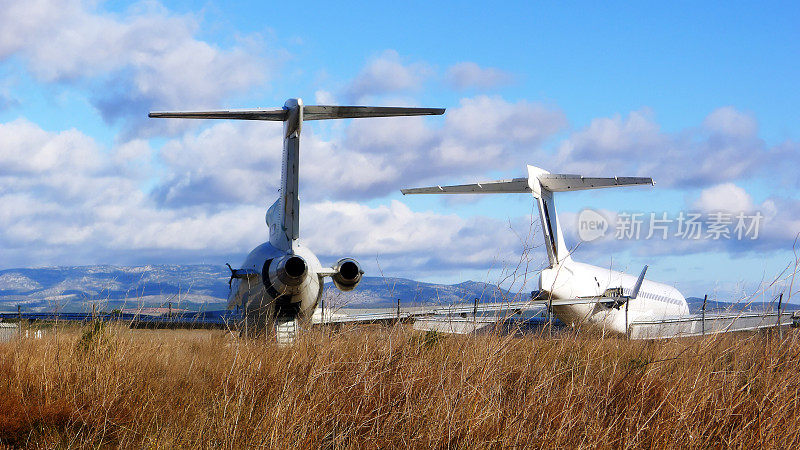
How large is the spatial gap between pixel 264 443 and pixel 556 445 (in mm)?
1558

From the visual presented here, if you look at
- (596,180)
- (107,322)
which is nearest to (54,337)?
(107,322)

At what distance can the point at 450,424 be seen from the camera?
3668 mm

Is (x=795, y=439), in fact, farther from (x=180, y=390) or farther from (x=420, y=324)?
(x=180, y=390)

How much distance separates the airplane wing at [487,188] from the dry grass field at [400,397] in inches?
712

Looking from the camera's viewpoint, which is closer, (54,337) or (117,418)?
(117,418)

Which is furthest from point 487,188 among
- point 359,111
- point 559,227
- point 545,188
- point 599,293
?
point 359,111

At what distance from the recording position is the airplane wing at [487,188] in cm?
2452

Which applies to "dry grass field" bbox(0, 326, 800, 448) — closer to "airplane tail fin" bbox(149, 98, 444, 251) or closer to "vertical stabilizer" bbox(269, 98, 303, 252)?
"vertical stabilizer" bbox(269, 98, 303, 252)

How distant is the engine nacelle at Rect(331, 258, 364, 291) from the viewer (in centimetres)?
1272

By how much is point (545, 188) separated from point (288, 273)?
1461 centimetres

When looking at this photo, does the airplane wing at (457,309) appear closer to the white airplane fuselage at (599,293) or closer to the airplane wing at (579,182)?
the white airplane fuselage at (599,293)

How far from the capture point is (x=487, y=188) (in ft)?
81.1

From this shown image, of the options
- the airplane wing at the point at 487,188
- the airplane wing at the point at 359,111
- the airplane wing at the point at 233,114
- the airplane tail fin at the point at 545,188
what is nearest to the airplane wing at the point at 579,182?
the airplane tail fin at the point at 545,188

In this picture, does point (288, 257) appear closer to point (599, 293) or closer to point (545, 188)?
point (545, 188)
